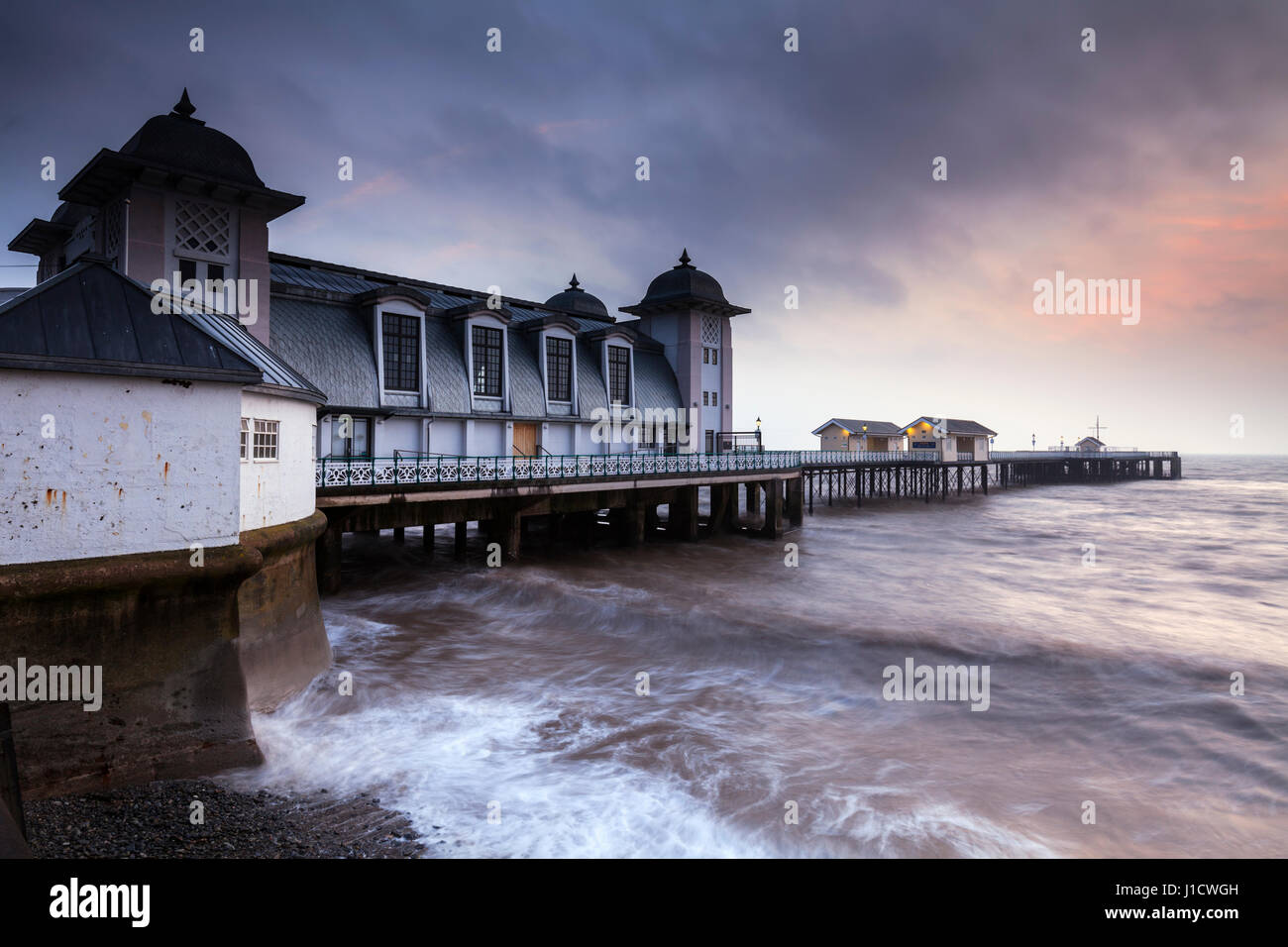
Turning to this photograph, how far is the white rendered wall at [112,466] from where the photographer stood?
6.73m

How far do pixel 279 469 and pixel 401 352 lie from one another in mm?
13653

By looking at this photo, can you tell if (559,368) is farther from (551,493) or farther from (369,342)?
(369,342)

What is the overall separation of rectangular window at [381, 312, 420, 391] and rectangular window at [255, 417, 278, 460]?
1282 centimetres

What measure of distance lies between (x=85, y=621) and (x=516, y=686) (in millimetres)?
6719

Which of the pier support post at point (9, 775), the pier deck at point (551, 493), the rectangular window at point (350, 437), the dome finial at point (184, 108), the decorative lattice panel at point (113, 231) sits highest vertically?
the dome finial at point (184, 108)

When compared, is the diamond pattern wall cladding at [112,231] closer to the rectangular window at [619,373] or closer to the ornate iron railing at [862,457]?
the rectangular window at [619,373]

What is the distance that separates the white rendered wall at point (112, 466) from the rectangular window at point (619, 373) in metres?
22.3

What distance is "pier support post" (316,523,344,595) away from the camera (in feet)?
56.6

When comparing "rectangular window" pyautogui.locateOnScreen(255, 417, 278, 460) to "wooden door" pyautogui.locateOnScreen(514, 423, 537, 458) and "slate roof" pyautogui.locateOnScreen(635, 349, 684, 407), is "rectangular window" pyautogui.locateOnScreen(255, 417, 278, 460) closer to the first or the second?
"wooden door" pyautogui.locateOnScreen(514, 423, 537, 458)

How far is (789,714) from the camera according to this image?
11.3 meters

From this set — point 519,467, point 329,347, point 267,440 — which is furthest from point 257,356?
point 329,347

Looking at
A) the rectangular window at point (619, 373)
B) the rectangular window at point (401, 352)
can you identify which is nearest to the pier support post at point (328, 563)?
the rectangular window at point (401, 352)
